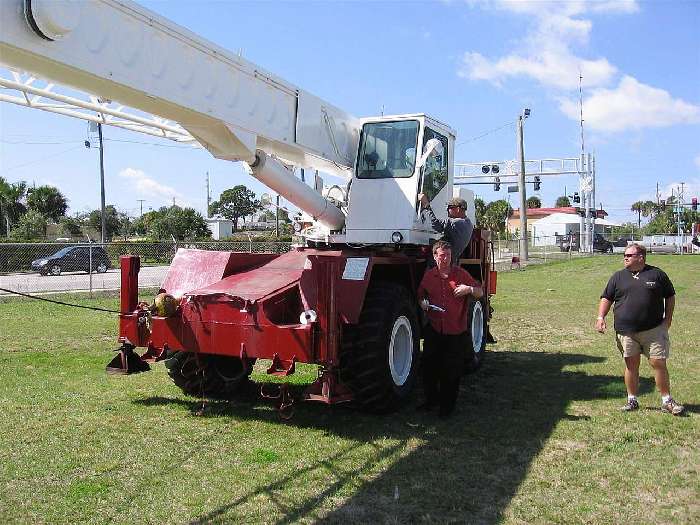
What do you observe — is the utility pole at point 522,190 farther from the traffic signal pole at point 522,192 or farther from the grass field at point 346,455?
the grass field at point 346,455

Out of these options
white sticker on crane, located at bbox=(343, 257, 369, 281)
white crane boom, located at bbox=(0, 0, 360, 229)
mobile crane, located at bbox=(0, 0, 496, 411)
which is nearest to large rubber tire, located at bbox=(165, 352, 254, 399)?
mobile crane, located at bbox=(0, 0, 496, 411)

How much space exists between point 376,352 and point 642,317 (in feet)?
8.33

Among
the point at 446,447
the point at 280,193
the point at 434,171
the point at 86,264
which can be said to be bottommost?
the point at 446,447

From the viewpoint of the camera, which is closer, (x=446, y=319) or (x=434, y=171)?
(x=446, y=319)

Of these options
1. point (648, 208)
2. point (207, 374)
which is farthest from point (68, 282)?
point (648, 208)

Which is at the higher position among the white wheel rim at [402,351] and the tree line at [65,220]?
the tree line at [65,220]

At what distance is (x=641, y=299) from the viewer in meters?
6.31

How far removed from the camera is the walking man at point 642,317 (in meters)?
6.32

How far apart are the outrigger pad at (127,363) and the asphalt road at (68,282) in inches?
464

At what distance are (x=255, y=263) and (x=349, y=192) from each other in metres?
1.48

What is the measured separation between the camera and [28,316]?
13.7 m

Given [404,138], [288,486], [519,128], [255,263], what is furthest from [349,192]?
[519,128]

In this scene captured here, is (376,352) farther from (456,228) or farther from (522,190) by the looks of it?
(522,190)

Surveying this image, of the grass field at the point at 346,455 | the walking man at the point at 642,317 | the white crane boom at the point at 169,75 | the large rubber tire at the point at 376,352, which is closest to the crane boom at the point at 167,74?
the white crane boom at the point at 169,75
